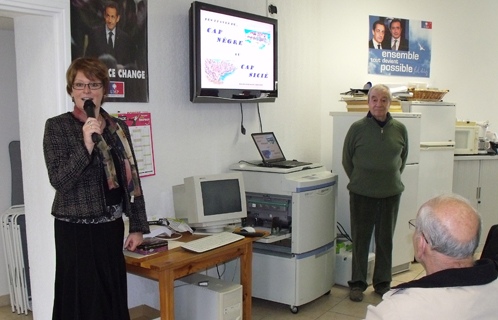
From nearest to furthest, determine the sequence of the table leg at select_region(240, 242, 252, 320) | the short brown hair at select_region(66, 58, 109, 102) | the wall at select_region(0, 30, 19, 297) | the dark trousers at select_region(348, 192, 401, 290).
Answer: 1. the short brown hair at select_region(66, 58, 109, 102)
2. the table leg at select_region(240, 242, 252, 320)
3. the wall at select_region(0, 30, 19, 297)
4. the dark trousers at select_region(348, 192, 401, 290)

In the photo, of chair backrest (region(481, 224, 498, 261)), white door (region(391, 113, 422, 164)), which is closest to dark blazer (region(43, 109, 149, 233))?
chair backrest (region(481, 224, 498, 261))

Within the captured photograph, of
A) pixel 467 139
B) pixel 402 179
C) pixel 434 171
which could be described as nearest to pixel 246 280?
pixel 402 179

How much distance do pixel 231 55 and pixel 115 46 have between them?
1.01 m

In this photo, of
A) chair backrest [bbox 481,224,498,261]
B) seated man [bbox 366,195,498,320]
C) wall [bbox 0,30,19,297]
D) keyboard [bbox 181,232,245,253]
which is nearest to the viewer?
seated man [bbox 366,195,498,320]

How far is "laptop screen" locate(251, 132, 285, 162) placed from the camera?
3992mm

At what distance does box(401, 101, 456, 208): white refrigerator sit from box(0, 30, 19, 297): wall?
3.37 metres

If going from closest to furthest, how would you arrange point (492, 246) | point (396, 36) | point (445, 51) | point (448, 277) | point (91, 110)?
point (448, 277) → point (492, 246) → point (91, 110) → point (396, 36) → point (445, 51)

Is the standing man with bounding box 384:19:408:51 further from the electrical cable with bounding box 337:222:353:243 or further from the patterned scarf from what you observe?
the patterned scarf

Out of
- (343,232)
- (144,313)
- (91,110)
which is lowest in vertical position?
(144,313)

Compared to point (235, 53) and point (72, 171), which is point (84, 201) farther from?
point (235, 53)

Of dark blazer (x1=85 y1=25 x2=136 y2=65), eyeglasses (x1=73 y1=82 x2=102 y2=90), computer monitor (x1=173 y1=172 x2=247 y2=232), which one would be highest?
dark blazer (x1=85 y1=25 x2=136 y2=65)

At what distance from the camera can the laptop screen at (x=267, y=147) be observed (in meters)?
3.99

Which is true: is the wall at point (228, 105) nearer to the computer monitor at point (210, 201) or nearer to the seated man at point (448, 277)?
the computer monitor at point (210, 201)

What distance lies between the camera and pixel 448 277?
1.54 metres
